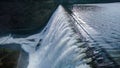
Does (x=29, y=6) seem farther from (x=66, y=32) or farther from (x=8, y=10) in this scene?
(x=66, y=32)

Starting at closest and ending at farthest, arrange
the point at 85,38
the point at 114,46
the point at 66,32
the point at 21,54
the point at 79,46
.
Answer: the point at 79,46 < the point at 114,46 < the point at 85,38 < the point at 66,32 < the point at 21,54

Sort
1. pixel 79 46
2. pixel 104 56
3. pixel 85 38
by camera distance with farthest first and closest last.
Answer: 1. pixel 85 38
2. pixel 79 46
3. pixel 104 56

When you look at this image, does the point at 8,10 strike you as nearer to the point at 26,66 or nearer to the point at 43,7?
the point at 43,7

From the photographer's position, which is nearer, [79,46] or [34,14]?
[79,46]

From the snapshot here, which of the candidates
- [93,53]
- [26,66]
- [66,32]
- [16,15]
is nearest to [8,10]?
[16,15]

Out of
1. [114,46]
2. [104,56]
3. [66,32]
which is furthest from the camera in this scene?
[66,32]

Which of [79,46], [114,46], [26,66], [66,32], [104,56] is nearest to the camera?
[104,56]

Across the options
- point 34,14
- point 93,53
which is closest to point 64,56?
point 93,53

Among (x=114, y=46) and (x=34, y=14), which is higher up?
(x=114, y=46)

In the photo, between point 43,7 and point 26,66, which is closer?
point 26,66
